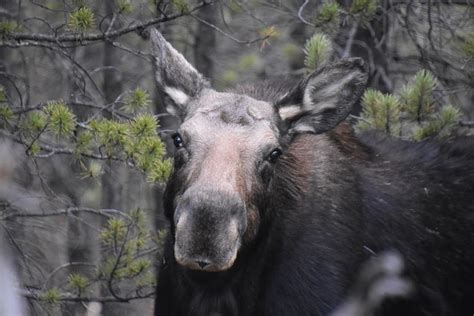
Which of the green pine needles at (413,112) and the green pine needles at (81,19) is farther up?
the green pine needles at (81,19)

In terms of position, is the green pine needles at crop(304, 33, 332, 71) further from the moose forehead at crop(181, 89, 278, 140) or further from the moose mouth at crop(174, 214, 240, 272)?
the moose mouth at crop(174, 214, 240, 272)

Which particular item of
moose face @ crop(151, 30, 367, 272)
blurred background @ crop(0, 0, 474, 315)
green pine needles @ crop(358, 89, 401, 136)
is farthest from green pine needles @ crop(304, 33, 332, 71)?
moose face @ crop(151, 30, 367, 272)

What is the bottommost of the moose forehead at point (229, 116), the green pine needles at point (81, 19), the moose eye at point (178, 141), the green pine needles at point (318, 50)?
the moose eye at point (178, 141)

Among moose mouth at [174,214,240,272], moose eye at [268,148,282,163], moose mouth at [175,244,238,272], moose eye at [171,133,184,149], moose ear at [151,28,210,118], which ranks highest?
moose ear at [151,28,210,118]

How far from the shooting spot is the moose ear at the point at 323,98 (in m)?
Answer: 6.25

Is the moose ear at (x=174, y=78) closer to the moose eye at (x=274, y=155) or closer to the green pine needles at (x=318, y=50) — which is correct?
the moose eye at (x=274, y=155)

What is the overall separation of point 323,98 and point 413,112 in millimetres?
1947

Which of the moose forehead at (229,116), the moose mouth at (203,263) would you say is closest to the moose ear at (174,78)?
the moose forehead at (229,116)

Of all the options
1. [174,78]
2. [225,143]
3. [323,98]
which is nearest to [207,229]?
[225,143]

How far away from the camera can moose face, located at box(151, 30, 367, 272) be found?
5094 millimetres

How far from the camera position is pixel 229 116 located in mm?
5867

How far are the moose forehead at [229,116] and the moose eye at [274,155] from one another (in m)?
0.10

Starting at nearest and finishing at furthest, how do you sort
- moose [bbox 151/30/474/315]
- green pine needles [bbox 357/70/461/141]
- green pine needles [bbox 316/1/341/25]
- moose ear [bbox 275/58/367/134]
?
moose [bbox 151/30/474/315] < moose ear [bbox 275/58/367/134] < green pine needles [bbox 316/1/341/25] < green pine needles [bbox 357/70/461/141]

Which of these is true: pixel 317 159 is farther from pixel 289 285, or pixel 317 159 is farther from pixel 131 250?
pixel 131 250
